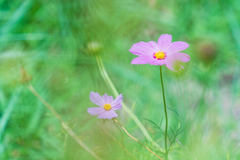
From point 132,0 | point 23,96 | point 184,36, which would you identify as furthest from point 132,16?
point 23,96

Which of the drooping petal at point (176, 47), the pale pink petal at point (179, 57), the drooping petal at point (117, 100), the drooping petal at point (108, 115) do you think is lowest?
the drooping petal at point (108, 115)

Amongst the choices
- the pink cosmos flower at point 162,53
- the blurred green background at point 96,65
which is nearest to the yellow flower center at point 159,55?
the pink cosmos flower at point 162,53

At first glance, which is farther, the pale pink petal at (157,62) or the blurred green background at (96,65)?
the blurred green background at (96,65)

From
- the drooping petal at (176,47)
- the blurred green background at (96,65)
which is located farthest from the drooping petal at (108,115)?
the blurred green background at (96,65)

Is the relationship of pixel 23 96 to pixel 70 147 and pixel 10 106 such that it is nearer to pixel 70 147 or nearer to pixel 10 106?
pixel 10 106

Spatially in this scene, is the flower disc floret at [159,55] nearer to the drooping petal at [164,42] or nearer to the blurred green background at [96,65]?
the drooping petal at [164,42]

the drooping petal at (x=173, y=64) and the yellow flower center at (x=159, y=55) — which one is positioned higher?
the yellow flower center at (x=159, y=55)

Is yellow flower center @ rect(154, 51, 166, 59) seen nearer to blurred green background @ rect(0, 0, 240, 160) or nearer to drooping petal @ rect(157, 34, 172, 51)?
drooping petal @ rect(157, 34, 172, 51)

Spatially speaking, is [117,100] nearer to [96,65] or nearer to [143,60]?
[143,60]
